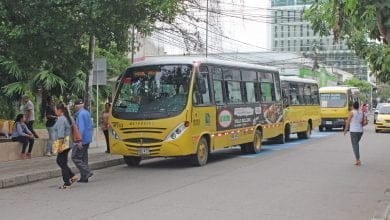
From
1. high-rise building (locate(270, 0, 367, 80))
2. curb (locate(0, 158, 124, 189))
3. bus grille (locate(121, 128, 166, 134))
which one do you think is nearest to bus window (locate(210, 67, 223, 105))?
bus grille (locate(121, 128, 166, 134))

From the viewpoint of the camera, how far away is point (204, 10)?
20.4 metres

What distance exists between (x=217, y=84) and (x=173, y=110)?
Answer: 2363mm

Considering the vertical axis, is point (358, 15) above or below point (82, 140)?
above

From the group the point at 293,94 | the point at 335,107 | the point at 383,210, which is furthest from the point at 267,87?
the point at 335,107

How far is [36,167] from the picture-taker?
14648mm

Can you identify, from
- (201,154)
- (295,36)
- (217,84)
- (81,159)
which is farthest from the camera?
(295,36)

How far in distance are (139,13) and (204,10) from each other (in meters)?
5.53

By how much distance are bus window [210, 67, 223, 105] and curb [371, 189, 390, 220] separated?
681cm

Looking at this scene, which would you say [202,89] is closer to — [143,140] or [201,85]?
[201,85]

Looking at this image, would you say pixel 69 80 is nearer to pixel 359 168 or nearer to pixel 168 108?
pixel 168 108

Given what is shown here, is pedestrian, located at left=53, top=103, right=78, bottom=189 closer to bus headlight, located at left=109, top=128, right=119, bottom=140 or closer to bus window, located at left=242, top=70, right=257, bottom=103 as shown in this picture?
bus headlight, located at left=109, top=128, right=119, bottom=140

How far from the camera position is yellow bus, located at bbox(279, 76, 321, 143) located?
85.4ft

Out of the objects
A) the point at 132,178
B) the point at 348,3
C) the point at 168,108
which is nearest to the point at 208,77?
the point at 168,108

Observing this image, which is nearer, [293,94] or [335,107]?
[293,94]
